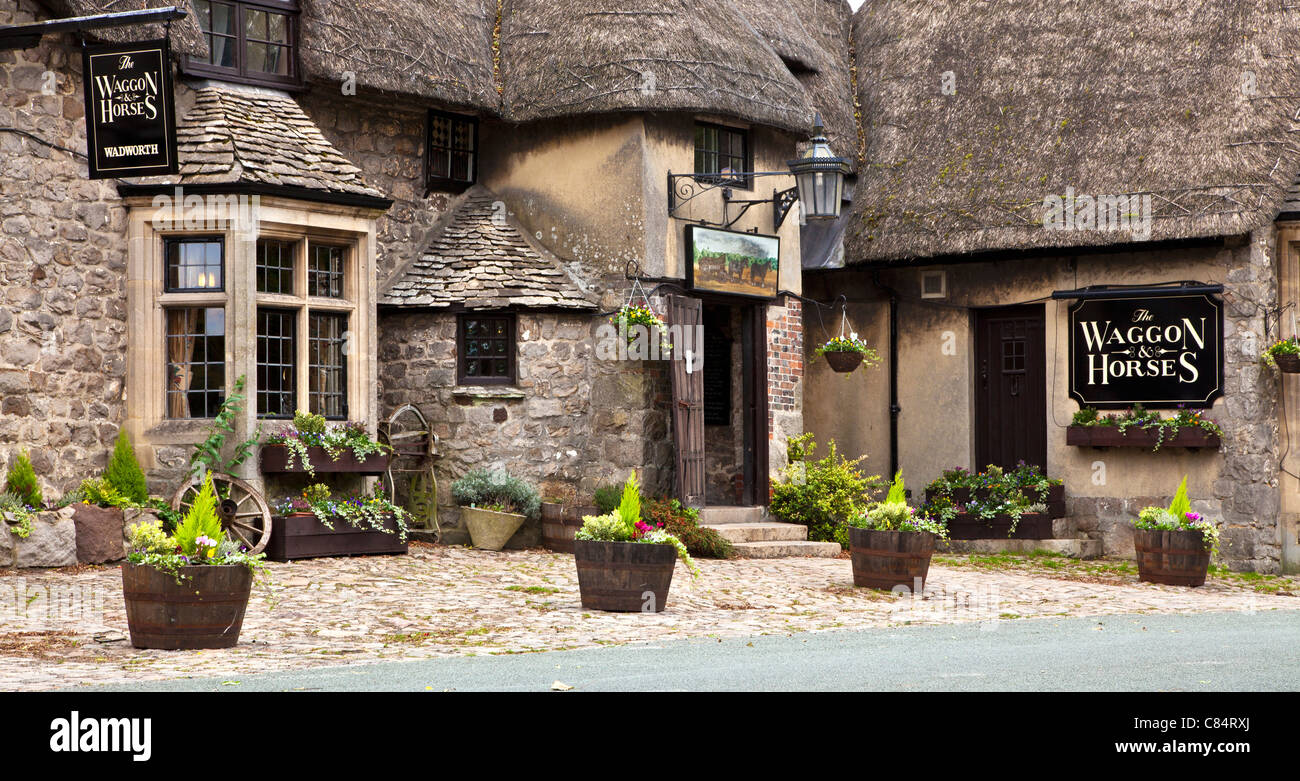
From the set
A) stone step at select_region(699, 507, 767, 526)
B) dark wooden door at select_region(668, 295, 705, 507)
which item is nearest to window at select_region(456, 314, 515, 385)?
dark wooden door at select_region(668, 295, 705, 507)

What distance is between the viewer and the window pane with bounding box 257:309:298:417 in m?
14.1

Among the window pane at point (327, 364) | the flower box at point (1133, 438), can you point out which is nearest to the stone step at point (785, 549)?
the flower box at point (1133, 438)

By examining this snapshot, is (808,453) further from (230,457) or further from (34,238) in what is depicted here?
(34,238)

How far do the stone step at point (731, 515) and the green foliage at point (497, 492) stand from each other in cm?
191

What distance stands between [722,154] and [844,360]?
110 inches

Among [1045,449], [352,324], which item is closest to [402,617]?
[352,324]

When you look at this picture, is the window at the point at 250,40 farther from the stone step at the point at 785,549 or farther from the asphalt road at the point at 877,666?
the asphalt road at the point at 877,666

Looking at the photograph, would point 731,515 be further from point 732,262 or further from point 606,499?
point 732,262

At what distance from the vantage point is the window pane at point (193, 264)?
14.0 meters

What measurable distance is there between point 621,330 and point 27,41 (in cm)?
661

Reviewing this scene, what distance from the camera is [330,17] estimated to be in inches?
603

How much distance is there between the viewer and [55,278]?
43.8 ft

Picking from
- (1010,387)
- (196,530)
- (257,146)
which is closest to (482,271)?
(257,146)

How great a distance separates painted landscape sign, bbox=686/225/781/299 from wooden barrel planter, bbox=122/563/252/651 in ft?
29.3
